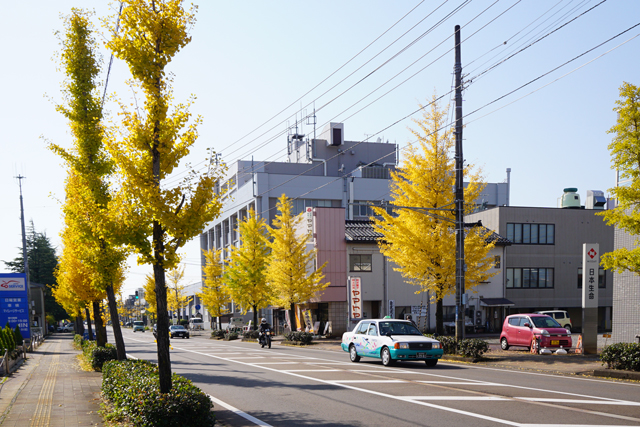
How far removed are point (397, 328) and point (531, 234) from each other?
2969 centimetres

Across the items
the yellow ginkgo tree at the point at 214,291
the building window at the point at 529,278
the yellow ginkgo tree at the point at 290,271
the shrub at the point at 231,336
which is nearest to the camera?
the yellow ginkgo tree at the point at 290,271

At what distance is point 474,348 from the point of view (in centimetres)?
1991

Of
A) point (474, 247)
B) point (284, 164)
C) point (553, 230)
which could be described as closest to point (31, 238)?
point (284, 164)

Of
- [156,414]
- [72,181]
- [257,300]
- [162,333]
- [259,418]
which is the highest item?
[72,181]

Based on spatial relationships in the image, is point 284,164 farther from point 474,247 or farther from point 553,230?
point 474,247

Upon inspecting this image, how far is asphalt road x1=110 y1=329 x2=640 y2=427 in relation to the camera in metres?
9.11

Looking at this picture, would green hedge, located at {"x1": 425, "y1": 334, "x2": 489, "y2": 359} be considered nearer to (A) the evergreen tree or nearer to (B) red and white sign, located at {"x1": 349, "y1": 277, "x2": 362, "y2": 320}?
(B) red and white sign, located at {"x1": 349, "y1": 277, "x2": 362, "y2": 320}

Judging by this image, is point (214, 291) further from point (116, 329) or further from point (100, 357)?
point (116, 329)

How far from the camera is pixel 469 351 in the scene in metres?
20.0

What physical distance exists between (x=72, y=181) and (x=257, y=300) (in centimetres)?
2609

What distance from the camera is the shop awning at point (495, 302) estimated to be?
41481mm

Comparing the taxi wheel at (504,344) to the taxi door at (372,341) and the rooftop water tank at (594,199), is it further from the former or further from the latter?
the rooftop water tank at (594,199)

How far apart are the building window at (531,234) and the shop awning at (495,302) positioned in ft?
16.8

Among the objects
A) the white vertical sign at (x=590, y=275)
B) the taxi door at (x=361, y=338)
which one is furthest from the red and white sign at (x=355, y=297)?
the white vertical sign at (x=590, y=275)
